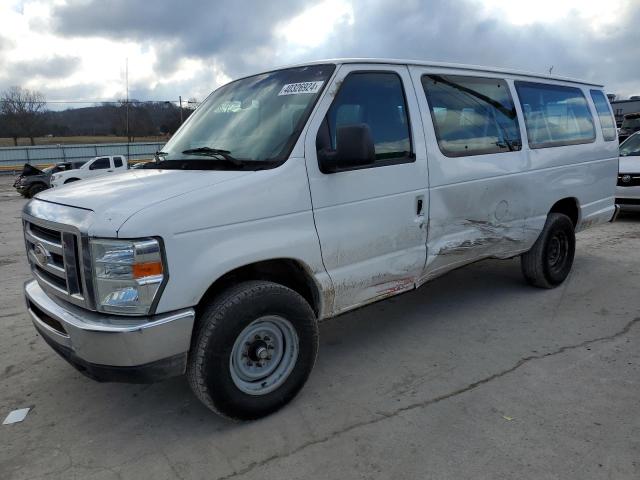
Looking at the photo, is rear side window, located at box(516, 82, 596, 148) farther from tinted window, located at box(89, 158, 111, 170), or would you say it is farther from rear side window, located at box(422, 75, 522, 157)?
tinted window, located at box(89, 158, 111, 170)

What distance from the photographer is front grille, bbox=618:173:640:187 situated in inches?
365

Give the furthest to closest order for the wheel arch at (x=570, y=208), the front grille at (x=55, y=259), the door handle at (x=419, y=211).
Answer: the wheel arch at (x=570, y=208) < the door handle at (x=419, y=211) < the front grille at (x=55, y=259)

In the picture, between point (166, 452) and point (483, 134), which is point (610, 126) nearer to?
point (483, 134)

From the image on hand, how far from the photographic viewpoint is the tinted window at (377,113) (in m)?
3.32

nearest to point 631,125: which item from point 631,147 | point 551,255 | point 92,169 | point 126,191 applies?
point 631,147

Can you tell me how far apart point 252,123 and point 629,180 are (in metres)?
8.66

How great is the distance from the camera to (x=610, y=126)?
601cm

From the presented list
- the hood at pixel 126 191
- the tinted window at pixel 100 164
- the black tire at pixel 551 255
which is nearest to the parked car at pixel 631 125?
the black tire at pixel 551 255

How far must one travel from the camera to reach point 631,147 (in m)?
10.6

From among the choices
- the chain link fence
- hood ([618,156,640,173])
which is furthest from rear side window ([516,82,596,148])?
the chain link fence

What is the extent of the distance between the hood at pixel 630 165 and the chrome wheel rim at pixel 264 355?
8509 millimetres

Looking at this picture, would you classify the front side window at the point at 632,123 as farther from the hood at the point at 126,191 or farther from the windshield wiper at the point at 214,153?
the hood at the point at 126,191

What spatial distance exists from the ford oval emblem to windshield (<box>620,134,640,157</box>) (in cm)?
1083

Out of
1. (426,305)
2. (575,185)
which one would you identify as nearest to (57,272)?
(426,305)
